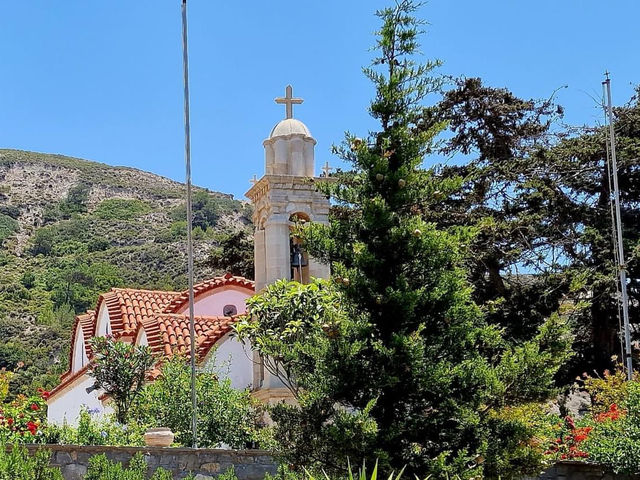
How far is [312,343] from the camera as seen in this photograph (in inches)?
416

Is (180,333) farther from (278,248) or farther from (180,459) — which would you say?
(180,459)

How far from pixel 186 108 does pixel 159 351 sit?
5.96m

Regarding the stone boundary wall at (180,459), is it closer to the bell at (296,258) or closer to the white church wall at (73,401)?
the bell at (296,258)

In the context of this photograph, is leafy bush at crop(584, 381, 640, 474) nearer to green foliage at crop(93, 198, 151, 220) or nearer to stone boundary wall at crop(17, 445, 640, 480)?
stone boundary wall at crop(17, 445, 640, 480)

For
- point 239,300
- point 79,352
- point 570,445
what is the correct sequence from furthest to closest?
1. point 79,352
2. point 239,300
3. point 570,445

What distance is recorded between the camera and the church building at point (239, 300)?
1521 centimetres

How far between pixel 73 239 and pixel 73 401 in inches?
2105

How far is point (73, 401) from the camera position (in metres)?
22.3

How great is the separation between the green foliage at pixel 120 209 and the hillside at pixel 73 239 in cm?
10

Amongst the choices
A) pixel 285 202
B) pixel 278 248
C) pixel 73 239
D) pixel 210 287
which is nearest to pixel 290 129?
pixel 285 202

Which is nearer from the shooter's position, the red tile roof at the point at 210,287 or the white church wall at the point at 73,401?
the white church wall at the point at 73,401

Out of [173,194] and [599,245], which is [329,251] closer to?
[599,245]

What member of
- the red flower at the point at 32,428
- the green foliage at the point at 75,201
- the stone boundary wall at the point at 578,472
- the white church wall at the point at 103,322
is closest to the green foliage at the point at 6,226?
the green foliage at the point at 75,201

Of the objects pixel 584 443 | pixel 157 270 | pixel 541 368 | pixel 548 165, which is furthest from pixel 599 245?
pixel 157 270
